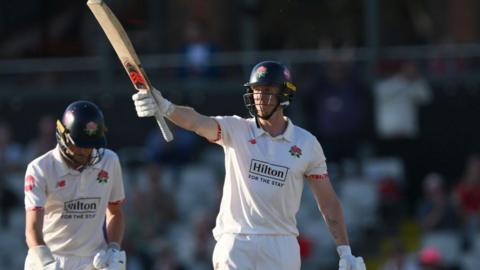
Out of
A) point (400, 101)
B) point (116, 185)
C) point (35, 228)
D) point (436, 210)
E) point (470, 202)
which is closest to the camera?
point (35, 228)

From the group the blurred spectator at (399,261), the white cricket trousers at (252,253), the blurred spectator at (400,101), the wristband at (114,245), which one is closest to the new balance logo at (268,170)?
the white cricket trousers at (252,253)

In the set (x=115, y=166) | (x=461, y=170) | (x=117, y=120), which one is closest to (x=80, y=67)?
(x=117, y=120)

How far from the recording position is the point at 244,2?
1748 cm

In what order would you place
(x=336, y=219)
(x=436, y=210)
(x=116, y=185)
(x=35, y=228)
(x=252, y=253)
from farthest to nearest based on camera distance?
(x=436, y=210) → (x=116, y=185) → (x=336, y=219) → (x=35, y=228) → (x=252, y=253)

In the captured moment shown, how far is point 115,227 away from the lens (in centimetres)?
941

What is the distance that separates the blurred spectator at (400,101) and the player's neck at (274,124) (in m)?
7.09

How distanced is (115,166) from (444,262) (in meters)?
5.85

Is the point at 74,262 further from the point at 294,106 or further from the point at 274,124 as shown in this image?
the point at 294,106

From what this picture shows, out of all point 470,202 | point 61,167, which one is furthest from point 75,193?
point 470,202

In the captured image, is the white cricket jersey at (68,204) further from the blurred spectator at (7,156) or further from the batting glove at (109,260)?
the blurred spectator at (7,156)

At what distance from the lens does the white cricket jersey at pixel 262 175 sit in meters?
8.76

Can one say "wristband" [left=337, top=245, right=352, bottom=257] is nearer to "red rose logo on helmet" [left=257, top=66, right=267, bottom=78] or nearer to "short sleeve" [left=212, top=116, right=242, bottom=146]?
"short sleeve" [left=212, top=116, right=242, bottom=146]

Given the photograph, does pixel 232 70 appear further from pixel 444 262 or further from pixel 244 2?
pixel 444 262

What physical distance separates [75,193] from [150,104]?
106 centimetres
